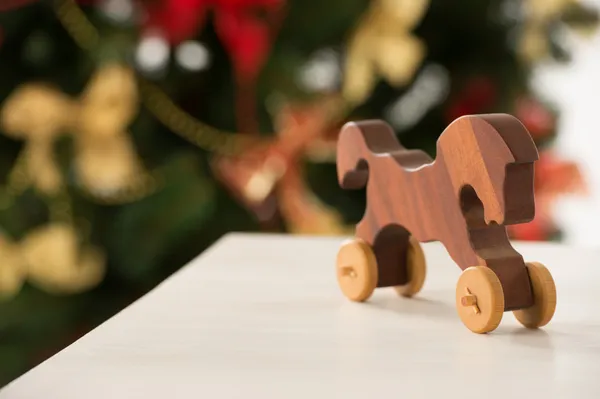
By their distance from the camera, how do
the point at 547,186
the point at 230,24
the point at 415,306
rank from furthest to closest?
the point at 547,186, the point at 230,24, the point at 415,306

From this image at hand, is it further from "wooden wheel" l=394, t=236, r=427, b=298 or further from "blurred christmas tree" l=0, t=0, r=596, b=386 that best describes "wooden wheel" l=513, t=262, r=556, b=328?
"blurred christmas tree" l=0, t=0, r=596, b=386

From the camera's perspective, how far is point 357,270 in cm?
67

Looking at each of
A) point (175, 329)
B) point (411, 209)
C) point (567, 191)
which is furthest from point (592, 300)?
point (567, 191)

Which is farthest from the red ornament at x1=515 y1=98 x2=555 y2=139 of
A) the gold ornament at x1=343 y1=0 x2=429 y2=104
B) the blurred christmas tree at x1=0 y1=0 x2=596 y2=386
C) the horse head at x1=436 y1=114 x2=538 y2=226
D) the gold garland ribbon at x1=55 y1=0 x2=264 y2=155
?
the horse head at x1=436 y1=114 x2=538 y2=226

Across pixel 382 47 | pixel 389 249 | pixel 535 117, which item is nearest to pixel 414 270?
pixel 389 249

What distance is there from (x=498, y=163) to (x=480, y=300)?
0.09 metres

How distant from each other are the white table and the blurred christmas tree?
0.25 meters

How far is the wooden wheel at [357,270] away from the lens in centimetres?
66

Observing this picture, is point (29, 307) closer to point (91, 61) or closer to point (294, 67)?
point (91, 61)

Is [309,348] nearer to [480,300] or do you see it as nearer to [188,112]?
[480,300]

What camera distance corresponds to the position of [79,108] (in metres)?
0.97

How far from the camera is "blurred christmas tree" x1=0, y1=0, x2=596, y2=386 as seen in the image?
0.96 meters

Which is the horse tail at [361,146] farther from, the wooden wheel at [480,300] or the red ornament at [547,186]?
the red ornament at [547,186]

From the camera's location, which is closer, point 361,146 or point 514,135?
point 514,135
